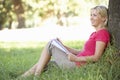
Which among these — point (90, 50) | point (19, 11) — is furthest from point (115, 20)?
point (19, 11)

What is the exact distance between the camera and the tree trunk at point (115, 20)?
231 inches

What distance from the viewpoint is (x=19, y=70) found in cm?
750

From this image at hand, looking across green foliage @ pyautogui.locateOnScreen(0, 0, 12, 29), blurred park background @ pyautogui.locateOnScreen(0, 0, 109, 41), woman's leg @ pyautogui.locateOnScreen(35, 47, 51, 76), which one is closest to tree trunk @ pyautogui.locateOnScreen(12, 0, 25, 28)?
blurred park background @ pyautogui.locateOnScreen(0, 0, 109, 41)

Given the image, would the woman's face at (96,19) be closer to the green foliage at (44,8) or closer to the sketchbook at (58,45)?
the sketchbook at (58,45)

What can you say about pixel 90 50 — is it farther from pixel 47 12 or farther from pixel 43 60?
pixel 47 12

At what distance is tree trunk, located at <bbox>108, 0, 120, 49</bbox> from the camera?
19.3 feet

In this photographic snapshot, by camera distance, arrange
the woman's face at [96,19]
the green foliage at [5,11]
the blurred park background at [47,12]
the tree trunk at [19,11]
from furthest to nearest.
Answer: the green foliage at [5,11]
the tree trunk at [19,11]
the blurred park background at [47,12]
the woman's face at [96,19]

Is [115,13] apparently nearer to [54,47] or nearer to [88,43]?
[88,43]

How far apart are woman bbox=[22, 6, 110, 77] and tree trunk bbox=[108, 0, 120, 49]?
9 cm

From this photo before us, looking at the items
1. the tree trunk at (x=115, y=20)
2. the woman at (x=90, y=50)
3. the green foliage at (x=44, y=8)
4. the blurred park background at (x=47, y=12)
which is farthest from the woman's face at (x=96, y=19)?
the green foliage at (x=44, y=8)

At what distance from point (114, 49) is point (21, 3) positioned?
26256 mm

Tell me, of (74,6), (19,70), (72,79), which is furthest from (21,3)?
(72,79)

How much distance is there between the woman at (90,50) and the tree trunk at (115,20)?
94mm

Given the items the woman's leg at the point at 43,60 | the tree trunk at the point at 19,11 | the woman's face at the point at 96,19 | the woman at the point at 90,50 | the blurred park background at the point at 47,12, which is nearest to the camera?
the woman at the point at 90,50
